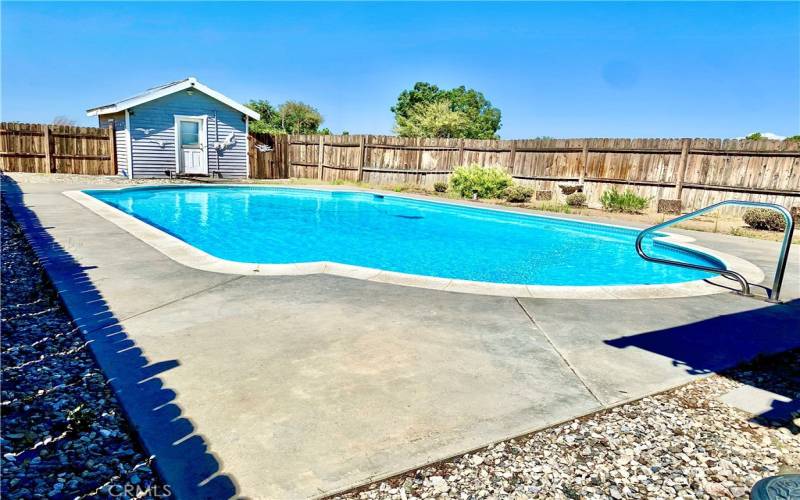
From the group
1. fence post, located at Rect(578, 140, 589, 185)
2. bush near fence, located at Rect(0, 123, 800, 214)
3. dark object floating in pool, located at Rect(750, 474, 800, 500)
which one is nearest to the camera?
dark object floating in pool, located at Rect(750, 474, 800, 500)

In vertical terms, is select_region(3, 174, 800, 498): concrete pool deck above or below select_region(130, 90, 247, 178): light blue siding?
below

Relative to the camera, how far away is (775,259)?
311 inches

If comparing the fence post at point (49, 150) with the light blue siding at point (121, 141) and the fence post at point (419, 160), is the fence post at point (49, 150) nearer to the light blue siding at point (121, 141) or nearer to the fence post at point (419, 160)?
the light blue siding at point (121, 141)

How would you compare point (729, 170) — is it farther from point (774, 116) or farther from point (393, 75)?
point (393, 75)

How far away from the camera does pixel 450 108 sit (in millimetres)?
52812

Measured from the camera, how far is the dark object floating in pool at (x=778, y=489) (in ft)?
5.86

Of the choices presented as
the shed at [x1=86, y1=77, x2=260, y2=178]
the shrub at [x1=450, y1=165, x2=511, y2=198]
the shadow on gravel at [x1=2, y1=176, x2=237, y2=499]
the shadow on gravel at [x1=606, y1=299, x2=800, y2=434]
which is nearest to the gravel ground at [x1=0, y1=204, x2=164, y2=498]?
the shadow on gravel at [x1=2, y1=176, x2=237, y2=499]

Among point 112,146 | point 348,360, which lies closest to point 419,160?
point 112,146

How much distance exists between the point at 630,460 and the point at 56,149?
70.6ft

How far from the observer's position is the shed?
17.8 m

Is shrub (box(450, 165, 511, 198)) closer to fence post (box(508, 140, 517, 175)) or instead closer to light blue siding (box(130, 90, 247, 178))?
fence post (box(508, 140, 517, 175))

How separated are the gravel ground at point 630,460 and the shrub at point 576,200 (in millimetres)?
13141

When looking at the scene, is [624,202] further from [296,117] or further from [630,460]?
[296,117]

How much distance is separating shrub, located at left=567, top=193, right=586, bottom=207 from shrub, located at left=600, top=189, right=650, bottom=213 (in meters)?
0.66
